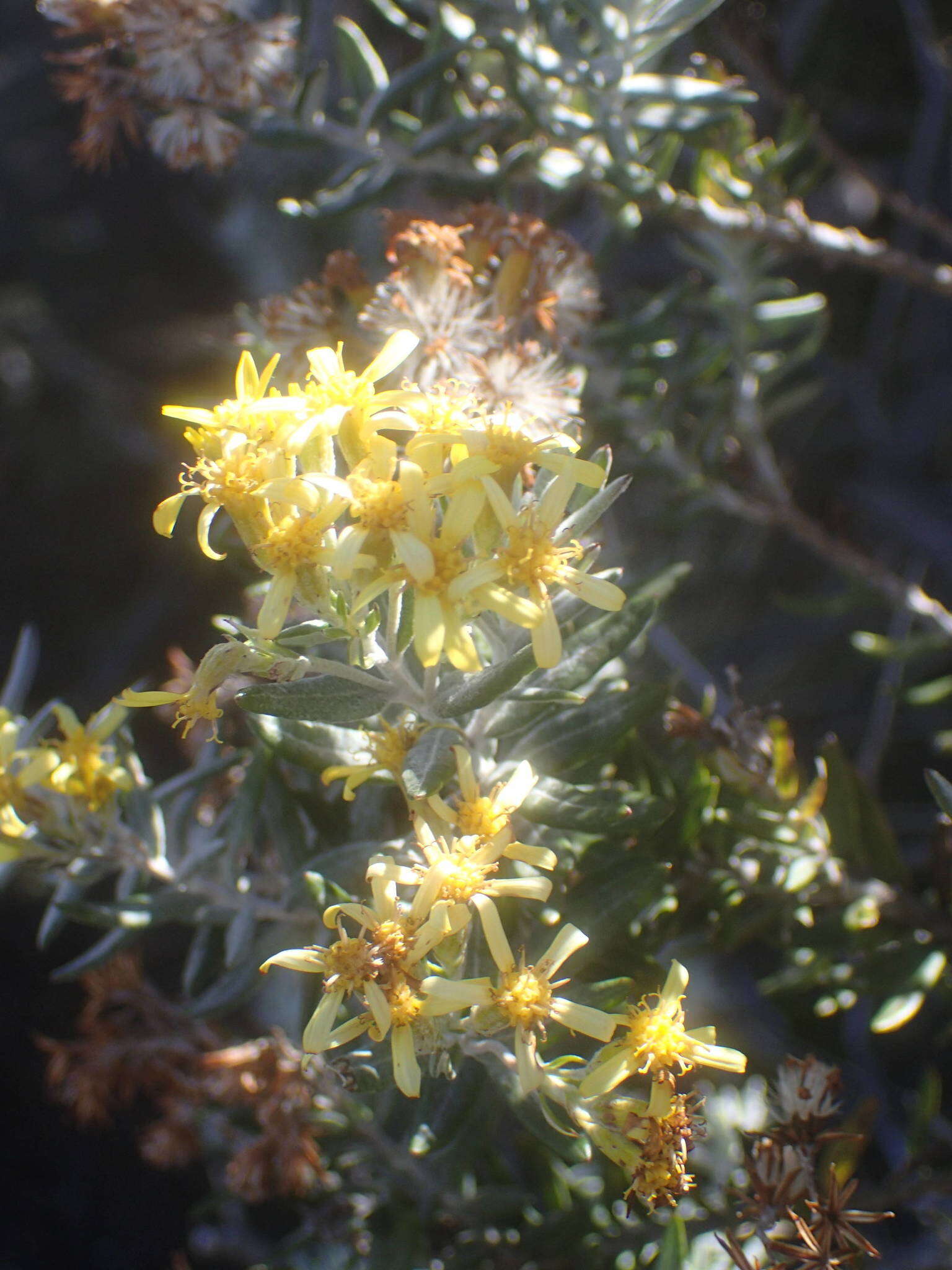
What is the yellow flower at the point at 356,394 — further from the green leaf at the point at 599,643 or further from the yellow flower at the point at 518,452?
the green leaf at the point at 599,643

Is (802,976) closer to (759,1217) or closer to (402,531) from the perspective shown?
(759,1217)

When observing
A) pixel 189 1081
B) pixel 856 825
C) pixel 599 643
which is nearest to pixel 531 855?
pixel 599 643

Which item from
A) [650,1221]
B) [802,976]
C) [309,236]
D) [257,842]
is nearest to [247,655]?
[257,842]

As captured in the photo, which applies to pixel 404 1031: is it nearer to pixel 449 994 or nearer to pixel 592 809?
pixel 449 994

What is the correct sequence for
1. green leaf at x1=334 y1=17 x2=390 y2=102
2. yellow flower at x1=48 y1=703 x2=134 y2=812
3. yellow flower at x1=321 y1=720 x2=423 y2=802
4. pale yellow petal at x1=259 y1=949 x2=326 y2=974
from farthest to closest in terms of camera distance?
green leaf at x1=334 y1=17 x2=390 y2=102 → yellow flower at x1=48 y1=703 x2=134 y2=812 → yellow flower at x1=321 y1=720 x2=423 y2=802 → pale yellow petal at x1=259 y1=949 x2=326 y2=974

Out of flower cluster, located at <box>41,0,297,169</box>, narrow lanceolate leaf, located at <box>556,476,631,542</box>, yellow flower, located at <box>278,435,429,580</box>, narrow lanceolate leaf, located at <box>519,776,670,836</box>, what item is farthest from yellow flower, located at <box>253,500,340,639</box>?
flower cluster, located at <box>41,0,297,169</box>

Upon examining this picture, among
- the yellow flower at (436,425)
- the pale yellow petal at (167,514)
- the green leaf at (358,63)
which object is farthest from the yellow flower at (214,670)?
the green leaf at (358,63)

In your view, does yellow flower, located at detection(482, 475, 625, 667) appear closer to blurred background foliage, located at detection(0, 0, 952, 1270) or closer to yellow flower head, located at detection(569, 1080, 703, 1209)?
blurred background foliage, located at detection(0, 0, 952, 1270)
